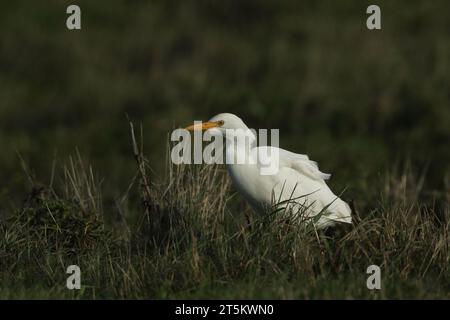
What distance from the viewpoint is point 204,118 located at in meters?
16.4

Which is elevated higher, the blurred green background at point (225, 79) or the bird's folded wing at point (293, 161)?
the blurred green background at point (225, 79)

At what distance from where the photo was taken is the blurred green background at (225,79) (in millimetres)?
15742

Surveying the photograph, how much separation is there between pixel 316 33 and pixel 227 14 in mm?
1878

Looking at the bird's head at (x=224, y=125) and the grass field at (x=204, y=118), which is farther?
the bird's head at (x=224, y=125)

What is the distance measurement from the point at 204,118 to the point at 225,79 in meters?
1.90

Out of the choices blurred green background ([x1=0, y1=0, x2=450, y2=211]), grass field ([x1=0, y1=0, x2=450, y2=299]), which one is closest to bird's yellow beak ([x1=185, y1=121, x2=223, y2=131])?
grass field ([x1=0, y1=0, x2=450, y2=299])

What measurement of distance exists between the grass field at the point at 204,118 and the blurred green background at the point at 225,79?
36mm

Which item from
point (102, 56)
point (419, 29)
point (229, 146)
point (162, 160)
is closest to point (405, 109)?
point (419, 29)

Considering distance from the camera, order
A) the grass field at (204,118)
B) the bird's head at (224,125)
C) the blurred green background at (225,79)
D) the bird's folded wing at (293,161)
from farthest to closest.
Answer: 1. the blurred green background at (225,79)
2. the bird's folded wing at (293,161)
3. the bird's head at (224,125)
4. the grass field at (204,118)

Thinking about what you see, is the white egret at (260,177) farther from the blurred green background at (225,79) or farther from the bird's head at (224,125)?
the blurred green background at (225,79)

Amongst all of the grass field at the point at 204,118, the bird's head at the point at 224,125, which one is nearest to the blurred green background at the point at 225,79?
the grass field at the point at 204,118

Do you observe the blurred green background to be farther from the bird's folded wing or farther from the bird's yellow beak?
the bird's yellow beak

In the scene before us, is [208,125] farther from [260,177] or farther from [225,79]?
[225,79]
